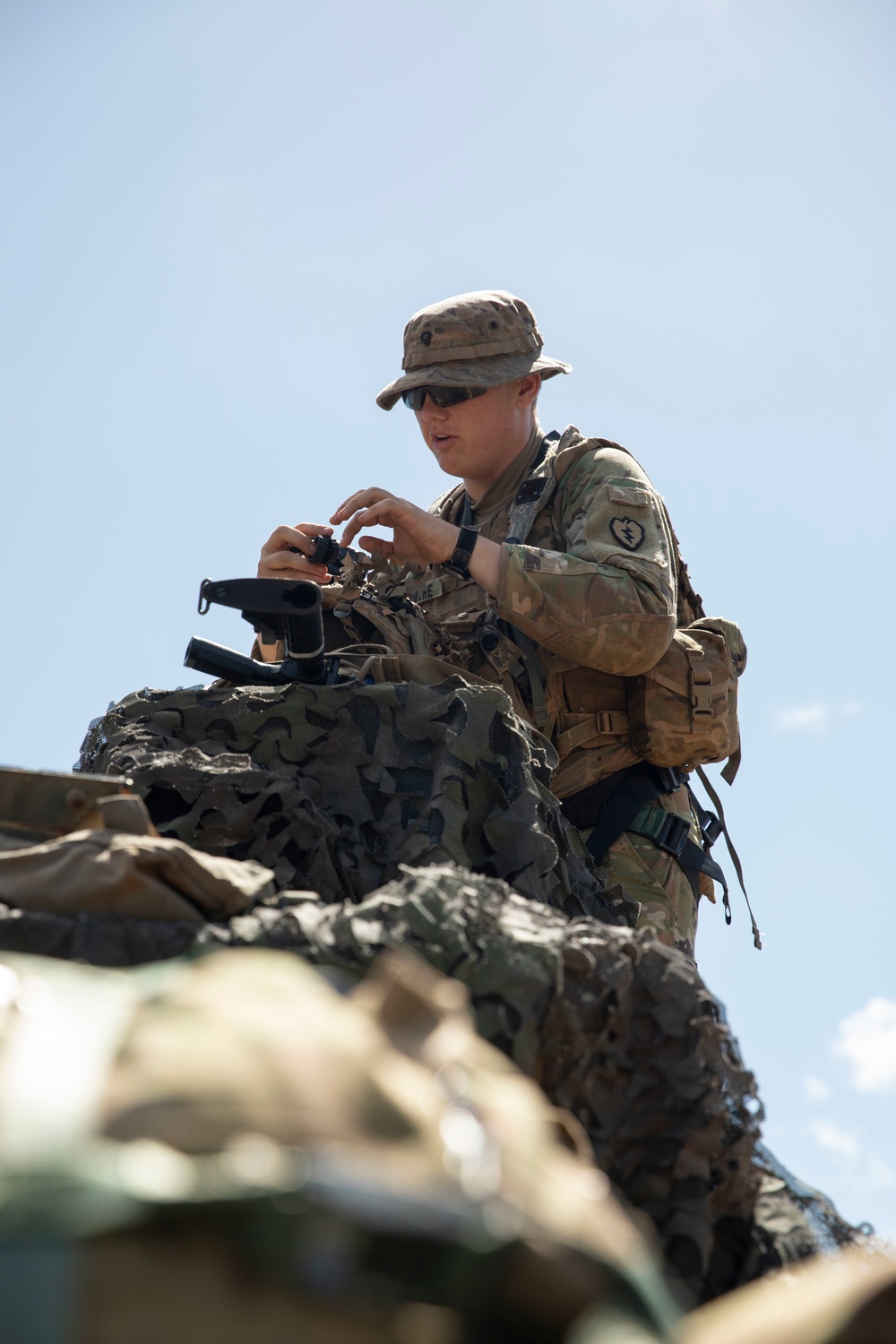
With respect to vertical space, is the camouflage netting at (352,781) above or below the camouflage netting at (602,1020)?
above

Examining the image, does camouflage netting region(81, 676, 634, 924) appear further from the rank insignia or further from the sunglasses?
the sunglasses

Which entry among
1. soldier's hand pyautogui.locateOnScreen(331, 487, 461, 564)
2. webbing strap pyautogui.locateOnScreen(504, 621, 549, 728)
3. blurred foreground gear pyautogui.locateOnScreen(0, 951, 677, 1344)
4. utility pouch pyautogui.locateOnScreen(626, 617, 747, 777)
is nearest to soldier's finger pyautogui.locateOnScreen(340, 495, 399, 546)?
soldier's hand pyautogui.locateOnScreen(331, 487, 461, 564)

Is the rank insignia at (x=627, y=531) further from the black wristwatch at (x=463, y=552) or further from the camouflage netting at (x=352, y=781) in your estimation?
the camouflage netting at (x=352, y=781)

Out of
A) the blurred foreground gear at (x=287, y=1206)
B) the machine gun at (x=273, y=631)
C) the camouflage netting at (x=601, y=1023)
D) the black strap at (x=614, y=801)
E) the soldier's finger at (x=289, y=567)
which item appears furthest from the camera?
the black strap at (x=614, y=801)

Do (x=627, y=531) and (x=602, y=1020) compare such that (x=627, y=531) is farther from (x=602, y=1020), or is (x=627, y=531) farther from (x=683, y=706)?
(x=602, y=1020)

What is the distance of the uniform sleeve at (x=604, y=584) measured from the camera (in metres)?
3.54

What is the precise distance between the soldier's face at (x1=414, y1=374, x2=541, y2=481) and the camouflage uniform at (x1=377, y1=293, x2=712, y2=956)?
5 cm

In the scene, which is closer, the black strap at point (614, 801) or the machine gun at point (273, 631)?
the machine gun at point (273, 631)

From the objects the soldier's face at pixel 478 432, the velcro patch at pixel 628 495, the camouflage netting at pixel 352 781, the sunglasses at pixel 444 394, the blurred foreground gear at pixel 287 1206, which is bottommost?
the blurred foreground gear at pixel 287 1206

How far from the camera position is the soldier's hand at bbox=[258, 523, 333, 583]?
3471 millimetres

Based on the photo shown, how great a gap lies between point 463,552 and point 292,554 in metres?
0.45

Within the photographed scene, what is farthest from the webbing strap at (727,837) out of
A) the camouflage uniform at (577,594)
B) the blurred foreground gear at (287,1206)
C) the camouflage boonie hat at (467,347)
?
the blurred foreground gear at (287,1206)

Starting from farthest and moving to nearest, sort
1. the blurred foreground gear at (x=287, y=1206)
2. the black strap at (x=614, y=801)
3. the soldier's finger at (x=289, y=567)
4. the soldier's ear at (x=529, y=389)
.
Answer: the soldier's ear at (x=529, y=389) → the black strap at (x=614, y=801) → the soldier's finger at (x=289, y=567) → the blurred foreground gear at (x=287, y=1206)

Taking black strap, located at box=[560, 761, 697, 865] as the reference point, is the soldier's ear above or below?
above
